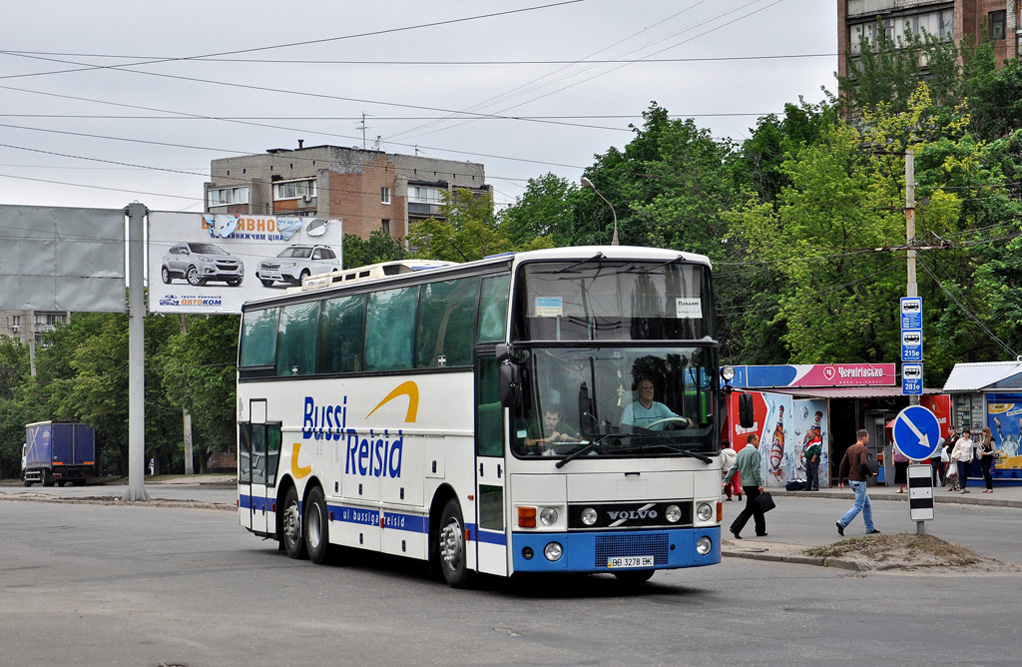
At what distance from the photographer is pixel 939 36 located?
70.9 metres

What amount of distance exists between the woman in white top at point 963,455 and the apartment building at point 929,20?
36.2 m

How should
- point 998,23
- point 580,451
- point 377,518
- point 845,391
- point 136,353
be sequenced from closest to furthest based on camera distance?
point 580,451
point 377,518
point 136,353
point 845,391
point 998,23

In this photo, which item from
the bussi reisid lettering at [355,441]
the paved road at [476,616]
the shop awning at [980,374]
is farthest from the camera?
the shop awning at [980,374]

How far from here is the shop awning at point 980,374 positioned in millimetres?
39000

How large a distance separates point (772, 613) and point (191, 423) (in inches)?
2861

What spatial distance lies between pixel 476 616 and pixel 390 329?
5.11 m

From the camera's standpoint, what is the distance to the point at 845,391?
4247 cm

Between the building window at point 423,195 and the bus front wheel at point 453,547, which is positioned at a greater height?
the building window at point 423,195

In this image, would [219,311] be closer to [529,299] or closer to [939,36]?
[529,299]

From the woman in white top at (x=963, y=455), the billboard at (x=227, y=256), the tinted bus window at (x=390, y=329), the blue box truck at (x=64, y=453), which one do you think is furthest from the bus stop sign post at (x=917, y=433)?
the blue box truck at (x=64, y=453)

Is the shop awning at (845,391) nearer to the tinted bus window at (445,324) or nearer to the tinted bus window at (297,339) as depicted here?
the tinted bus window at (297,339)

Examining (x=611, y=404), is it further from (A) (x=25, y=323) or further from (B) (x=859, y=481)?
(A) (x=25, y=323)

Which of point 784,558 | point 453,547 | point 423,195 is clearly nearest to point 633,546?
point 453,547

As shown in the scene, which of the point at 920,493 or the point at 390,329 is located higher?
the point at 390,329
